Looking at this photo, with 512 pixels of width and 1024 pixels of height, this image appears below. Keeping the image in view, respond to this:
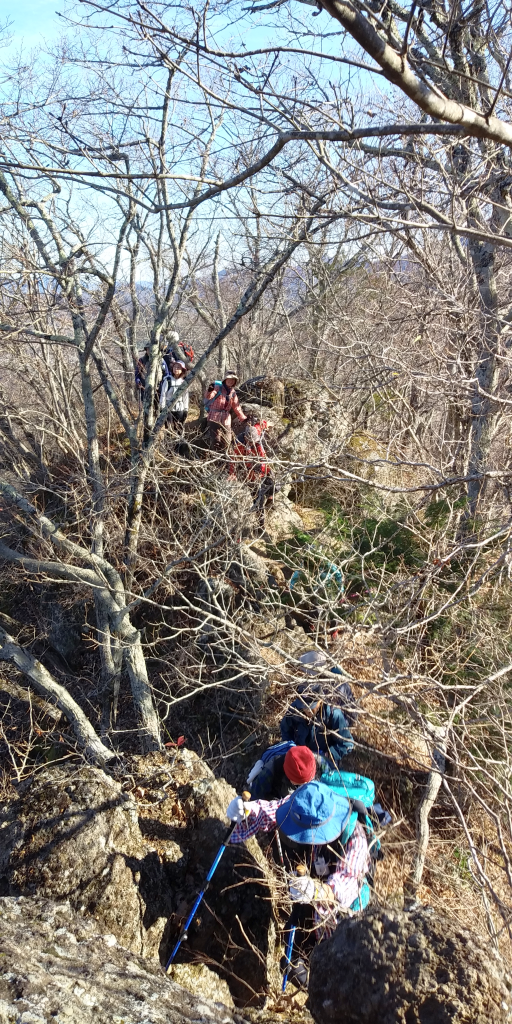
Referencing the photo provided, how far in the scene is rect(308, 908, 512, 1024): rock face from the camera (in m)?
1.91

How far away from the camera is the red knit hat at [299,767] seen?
13.6ft

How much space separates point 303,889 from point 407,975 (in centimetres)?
187

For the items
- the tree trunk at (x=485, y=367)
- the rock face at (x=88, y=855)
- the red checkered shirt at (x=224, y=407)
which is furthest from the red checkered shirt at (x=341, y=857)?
the red checkered shirt at (x=224, y=407)

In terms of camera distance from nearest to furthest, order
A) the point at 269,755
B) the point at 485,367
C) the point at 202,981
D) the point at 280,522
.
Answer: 1. the point at 202,981
2. the point at 269,755
3. the point at 485,367
4. the point at 280,522

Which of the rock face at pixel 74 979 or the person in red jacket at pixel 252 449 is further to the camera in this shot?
the person in red jacket at pixel 252 449

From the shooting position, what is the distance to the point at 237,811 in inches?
163

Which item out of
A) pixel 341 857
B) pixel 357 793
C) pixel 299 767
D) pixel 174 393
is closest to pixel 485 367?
pixel 174 393

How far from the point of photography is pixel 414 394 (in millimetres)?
10000

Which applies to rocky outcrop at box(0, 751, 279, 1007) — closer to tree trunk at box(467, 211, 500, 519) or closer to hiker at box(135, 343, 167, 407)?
tree trunk at box(467, 211, 500, 519)

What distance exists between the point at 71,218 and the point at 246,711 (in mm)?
7659

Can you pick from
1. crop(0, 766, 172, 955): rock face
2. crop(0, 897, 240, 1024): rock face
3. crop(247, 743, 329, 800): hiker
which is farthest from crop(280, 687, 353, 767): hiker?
crop(0, 897, 240, 1024): rock face

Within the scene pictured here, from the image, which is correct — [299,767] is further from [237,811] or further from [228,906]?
[228,906]

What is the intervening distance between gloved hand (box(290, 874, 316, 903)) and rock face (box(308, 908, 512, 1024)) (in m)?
1.47

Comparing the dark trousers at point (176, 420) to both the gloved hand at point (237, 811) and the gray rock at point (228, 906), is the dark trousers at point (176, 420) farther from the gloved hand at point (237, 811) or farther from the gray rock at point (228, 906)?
the gloved hand at point (237, 811)
